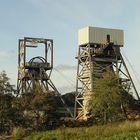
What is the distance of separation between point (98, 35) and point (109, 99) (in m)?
31.1

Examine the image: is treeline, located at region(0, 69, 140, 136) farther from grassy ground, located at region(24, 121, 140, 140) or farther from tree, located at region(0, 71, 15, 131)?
grassy ground, located at region(24, 121, 140, 140)

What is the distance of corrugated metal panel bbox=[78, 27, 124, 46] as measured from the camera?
319 ft

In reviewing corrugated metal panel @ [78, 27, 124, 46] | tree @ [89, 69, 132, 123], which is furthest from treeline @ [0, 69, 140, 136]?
corrugated metal panel @ [78, 27, 124, 46]

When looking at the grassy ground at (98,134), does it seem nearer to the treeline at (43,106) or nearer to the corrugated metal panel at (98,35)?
the treeline at (43,106)

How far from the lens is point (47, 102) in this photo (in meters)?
67.9

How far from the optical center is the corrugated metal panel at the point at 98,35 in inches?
3834

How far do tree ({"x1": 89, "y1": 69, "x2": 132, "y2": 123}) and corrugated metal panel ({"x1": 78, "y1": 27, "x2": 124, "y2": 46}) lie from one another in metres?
24.0

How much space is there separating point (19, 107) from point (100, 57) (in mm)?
34903

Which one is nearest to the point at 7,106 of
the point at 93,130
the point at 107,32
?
the point at 93,130

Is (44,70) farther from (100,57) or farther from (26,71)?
(100,57)

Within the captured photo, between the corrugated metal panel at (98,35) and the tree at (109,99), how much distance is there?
78.7 feet

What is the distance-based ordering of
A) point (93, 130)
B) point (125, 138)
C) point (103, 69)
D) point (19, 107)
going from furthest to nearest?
point (103, 69), point (19, 107), point (93, 130), point (125, 138)

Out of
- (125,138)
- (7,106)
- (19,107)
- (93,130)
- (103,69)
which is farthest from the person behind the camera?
(103,69)

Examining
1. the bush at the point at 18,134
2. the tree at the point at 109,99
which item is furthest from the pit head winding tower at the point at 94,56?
the bush at the point at 18,134
